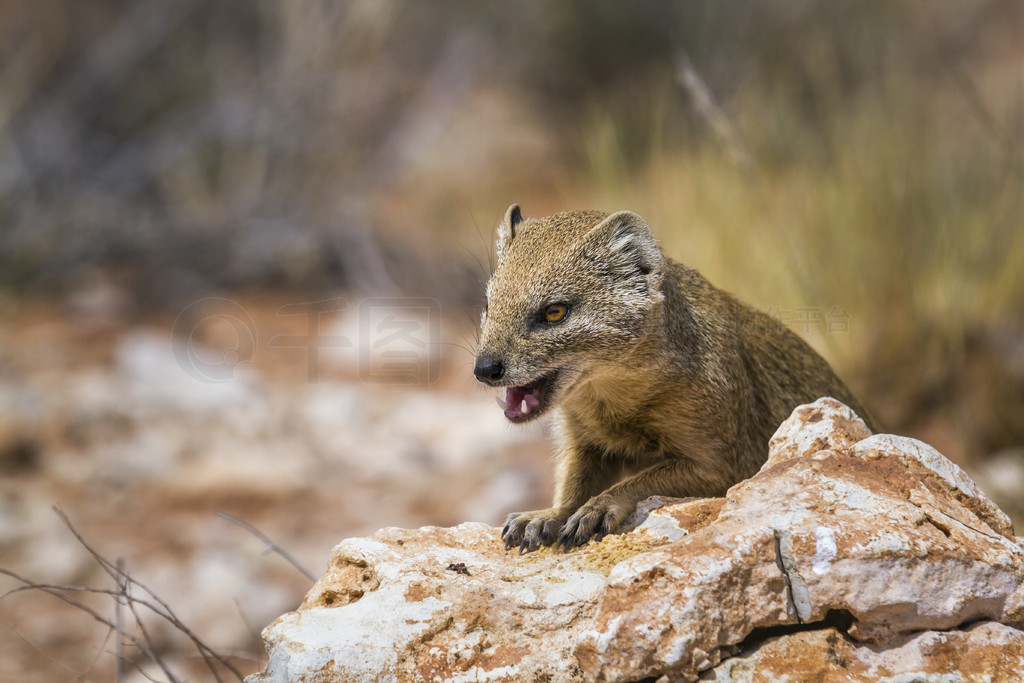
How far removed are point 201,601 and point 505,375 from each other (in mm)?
3726

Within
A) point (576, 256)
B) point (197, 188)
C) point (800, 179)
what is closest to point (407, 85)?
point (197, 188)

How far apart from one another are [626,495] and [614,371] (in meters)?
0.47

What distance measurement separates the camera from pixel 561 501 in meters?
3.69

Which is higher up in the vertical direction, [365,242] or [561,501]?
[365,242]

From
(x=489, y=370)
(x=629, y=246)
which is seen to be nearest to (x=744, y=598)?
(x=489, y=370)

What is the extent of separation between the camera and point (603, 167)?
28.9 feet

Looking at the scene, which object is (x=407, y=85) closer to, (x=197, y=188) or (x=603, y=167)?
(x=197, y=188)

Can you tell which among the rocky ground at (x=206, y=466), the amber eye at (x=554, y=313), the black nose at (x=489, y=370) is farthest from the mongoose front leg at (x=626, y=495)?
the rocky ground at (x=206, y=466)

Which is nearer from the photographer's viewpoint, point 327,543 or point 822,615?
point 822,615

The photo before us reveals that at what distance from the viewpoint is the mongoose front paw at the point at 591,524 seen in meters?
3.09

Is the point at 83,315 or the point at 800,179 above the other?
the point at 83,315

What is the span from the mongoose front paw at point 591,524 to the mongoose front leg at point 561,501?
8cm

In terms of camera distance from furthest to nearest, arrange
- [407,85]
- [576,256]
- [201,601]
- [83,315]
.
A: [407,85] < [83,315] < [201,601] < [576,256]

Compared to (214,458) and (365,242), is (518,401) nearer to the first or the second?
(214,458)
